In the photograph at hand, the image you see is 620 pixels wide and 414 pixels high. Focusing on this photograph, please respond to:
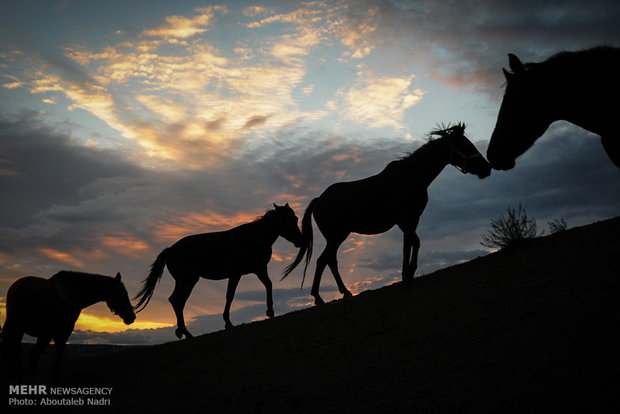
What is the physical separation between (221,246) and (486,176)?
7803mm

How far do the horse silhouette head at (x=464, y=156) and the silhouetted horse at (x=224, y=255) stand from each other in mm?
5464

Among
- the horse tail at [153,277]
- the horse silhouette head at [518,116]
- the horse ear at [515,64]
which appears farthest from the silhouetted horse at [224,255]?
the horse ear at [515,64]

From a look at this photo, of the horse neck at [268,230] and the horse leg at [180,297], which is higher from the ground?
the horse neck at [268,230]

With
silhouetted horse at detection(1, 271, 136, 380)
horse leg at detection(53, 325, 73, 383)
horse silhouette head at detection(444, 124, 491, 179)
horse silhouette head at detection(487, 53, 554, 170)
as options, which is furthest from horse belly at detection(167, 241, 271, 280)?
horse silhouette head at detection(487, 53, 554, 170)

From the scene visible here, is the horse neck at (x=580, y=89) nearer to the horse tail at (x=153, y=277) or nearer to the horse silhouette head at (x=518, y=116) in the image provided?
the horse silhouette head at (x=518, y=116)

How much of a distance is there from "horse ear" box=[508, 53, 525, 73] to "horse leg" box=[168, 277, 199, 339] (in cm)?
1103

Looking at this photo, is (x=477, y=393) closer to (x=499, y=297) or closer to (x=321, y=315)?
(x=499, y=297)

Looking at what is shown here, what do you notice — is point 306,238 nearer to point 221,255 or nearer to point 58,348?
point 221,255

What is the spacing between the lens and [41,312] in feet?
30.6

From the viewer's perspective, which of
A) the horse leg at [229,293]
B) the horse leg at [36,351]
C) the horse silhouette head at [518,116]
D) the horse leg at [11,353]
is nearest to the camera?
the horse silhouette head at [518,116]

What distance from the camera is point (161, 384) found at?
8.50m

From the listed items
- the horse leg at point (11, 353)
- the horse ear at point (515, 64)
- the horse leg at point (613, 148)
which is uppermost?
the horse ear at point (515, 64)

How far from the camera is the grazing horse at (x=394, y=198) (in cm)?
1051

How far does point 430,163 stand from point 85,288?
28.6 ft
